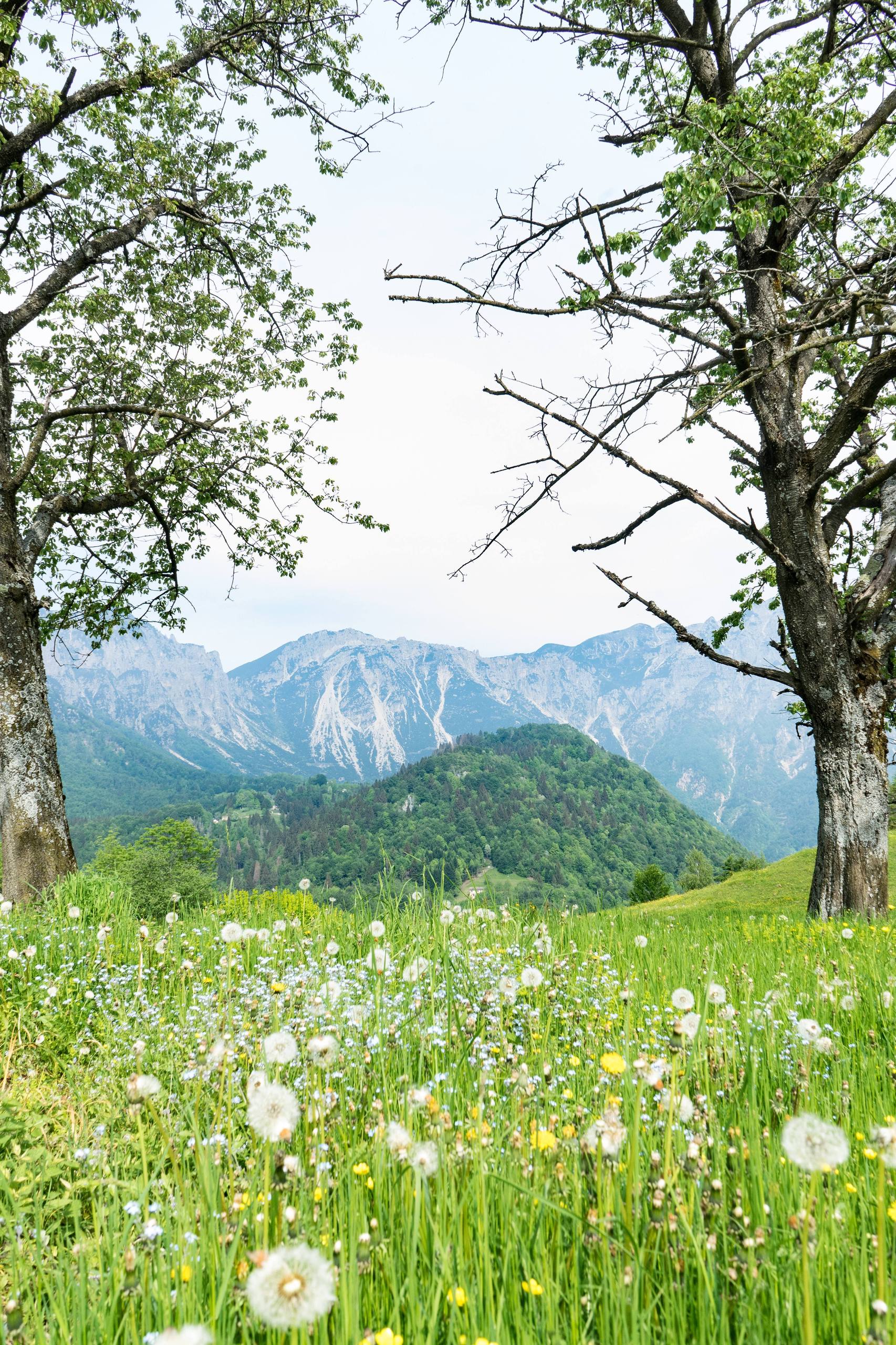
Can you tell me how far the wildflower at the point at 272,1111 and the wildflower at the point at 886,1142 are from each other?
1.33 meters

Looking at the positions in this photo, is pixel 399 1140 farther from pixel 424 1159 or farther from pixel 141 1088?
pixel 141 1088

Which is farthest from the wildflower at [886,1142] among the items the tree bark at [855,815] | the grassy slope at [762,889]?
the grassy slope at [762,889]

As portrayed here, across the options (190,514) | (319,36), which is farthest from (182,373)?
(319,36)

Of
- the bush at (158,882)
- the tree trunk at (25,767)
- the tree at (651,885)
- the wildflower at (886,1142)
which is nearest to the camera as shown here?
the wildflower at (886,1142)

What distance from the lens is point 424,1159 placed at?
1.86m

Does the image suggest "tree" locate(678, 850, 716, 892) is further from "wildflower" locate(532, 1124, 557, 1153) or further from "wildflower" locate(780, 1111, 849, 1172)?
"wildflower" locate(780, 1111, 849, 1172)

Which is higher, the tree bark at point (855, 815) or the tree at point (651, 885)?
the tree bark at point (855, 815)

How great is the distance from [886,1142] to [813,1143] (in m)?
0.17

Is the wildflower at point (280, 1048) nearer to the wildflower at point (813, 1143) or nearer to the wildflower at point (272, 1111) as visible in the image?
the wildflower at point (272, 1111)

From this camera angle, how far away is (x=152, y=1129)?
10.9 feet

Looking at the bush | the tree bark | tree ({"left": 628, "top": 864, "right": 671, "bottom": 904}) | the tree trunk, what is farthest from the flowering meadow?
tree ({"left": 628, "top": 864, "right": 671, "bottom": 904})

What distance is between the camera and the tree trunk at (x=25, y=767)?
963cm

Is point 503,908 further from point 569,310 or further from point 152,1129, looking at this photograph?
point 569,310

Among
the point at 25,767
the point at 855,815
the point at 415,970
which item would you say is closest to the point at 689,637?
the point at 855,815
